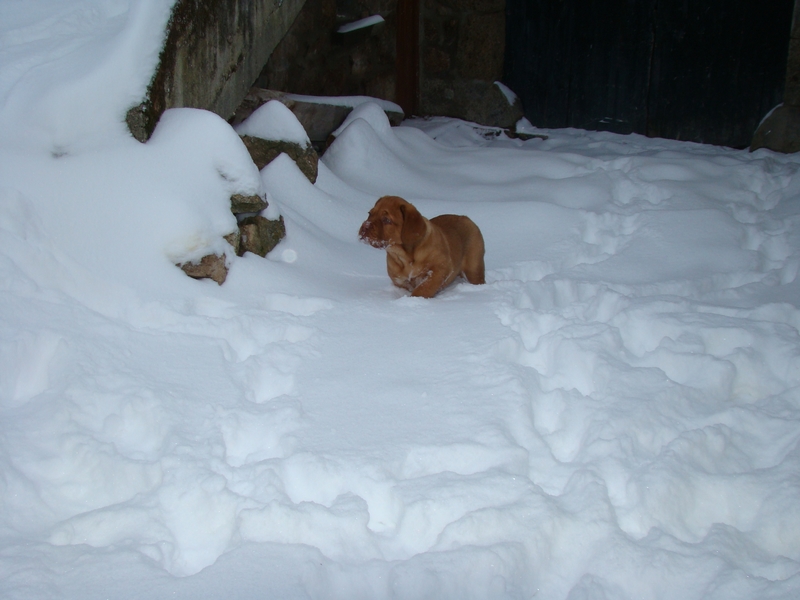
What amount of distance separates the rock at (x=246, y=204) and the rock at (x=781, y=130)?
5103 millimetres

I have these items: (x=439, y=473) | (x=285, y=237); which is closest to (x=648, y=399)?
(x=439, y=473)

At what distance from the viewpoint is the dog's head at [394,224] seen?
3.28 metres

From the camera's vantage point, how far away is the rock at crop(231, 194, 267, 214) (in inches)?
135

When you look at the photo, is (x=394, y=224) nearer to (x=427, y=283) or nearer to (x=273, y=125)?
(x=427, y=283)

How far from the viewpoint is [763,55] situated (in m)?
6.25

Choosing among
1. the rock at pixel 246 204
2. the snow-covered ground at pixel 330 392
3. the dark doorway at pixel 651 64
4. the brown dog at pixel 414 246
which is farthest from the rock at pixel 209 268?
the dark doorway at pixel 651 64

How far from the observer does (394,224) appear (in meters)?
3.30

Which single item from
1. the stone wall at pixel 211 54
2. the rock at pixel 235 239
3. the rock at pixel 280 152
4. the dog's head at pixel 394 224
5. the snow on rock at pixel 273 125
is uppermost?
the stone wall at pixel 211 54

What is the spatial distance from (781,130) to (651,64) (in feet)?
4.81

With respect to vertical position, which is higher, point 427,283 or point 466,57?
point 466,57

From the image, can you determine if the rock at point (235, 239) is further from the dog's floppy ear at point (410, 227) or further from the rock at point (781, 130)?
the rock at point (781, 130)

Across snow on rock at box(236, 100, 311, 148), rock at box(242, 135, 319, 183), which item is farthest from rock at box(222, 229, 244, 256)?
snow on rock at box(236, 100, 311, 148)

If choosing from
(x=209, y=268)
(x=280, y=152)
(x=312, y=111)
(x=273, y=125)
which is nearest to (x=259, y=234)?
(x=209, y=268)

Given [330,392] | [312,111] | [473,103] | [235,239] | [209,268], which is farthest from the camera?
[473,103]
